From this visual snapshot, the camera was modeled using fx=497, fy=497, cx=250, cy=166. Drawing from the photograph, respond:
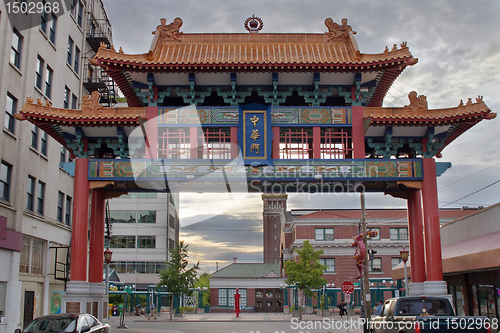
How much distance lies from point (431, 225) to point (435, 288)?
2.52 meters

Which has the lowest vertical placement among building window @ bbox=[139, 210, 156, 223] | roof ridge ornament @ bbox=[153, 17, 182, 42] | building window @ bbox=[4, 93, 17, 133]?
building window @ bbox=[139, 210, 156, 223]

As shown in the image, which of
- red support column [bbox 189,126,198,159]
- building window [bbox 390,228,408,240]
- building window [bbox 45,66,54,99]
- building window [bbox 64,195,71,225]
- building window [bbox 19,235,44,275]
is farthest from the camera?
building window [bbox 390,228,408,240]

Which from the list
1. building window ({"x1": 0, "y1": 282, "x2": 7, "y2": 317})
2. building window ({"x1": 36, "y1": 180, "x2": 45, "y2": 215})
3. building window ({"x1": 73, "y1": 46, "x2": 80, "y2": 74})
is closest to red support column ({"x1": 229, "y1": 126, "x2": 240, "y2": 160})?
building window ({"x1": 0, "y1": 282, "x2": 7, "y2": 317})

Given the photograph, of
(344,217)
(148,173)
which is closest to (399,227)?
(344,217)

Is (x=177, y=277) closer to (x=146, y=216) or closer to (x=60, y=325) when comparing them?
(x=146, y=216)

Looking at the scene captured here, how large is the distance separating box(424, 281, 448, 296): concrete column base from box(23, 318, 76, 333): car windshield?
1336cm

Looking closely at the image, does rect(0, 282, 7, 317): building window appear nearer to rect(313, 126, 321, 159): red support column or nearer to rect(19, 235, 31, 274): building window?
rect(19, 235, 31, 274): building window

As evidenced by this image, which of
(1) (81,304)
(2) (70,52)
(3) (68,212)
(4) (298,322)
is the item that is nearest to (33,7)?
(2) (70,52)

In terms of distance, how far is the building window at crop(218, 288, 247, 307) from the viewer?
69.6 metres

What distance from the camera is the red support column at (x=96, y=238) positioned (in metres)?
22.3

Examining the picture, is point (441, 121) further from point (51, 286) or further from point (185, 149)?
point (51, 286)

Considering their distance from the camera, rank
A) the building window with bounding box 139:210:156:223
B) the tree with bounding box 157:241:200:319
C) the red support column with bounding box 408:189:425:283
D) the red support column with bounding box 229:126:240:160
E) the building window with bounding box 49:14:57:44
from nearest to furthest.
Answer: the red support column with bounding box 229:126:240:160 < the red support column with bounding box 408:189:425:283 < the building window with bounding box 49:14:57:44 < the tree with bounding box 157:241:200:319 < the building window with bounding box 139:210:156:223

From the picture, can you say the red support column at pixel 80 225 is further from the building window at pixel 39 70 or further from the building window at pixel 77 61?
the building window at pixel 77 61

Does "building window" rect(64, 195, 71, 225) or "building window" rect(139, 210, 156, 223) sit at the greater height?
"building window" rect(139, 210, 156, 223)
